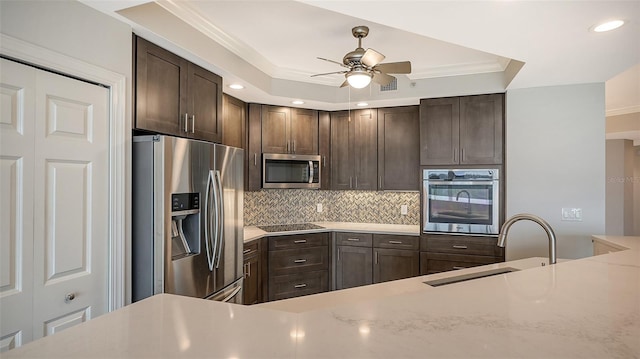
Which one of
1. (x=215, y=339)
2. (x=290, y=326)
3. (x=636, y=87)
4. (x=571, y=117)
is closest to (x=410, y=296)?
(x=290, y=326)

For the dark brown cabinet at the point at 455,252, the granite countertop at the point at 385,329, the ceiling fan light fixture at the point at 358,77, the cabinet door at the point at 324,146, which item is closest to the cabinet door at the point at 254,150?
the cabinet door at the point at 324,146

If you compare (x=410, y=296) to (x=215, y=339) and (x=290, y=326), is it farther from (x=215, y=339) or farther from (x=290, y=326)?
(x=215, y=339)

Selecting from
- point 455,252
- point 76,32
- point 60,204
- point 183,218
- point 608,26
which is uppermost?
point 608,26

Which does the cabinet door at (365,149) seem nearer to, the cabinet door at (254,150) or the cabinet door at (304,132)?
the cabinet door at (304,132)

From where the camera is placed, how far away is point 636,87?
4141mm

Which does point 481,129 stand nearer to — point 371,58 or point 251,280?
point 371,58

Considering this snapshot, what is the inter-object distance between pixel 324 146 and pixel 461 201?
66.8 inches

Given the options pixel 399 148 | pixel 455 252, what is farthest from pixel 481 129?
pixel 455 252

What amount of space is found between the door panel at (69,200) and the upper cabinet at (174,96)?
308 millimetres

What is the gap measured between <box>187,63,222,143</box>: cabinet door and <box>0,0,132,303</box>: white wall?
63cm

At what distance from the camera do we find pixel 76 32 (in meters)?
1.80

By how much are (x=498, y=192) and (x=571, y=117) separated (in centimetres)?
91

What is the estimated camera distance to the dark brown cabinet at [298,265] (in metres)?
3.87

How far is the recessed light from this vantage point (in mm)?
1952
